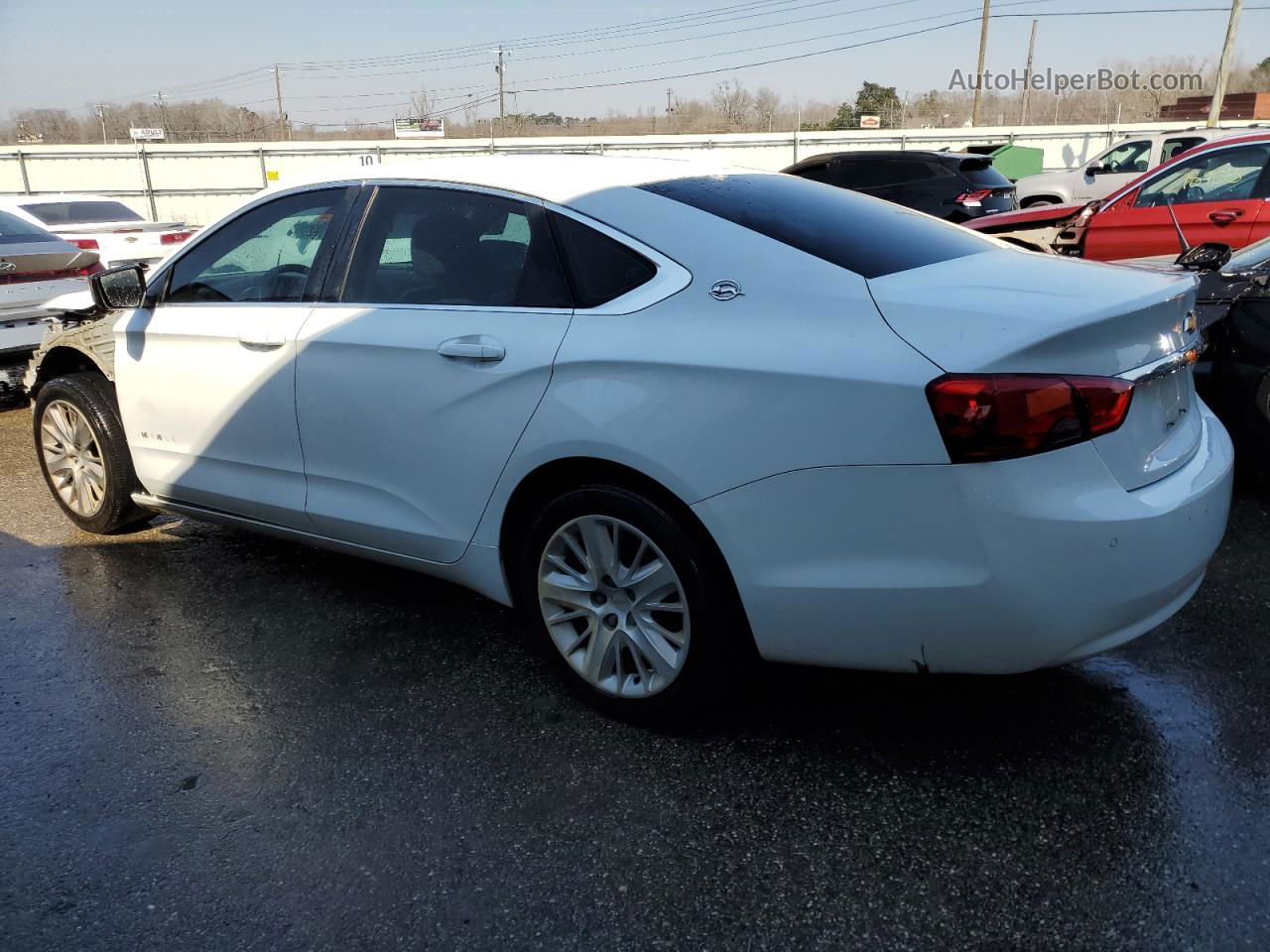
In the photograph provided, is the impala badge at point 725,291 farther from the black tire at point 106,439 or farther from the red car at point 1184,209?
the red car at point 1184,209

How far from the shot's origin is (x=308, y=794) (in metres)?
2.84

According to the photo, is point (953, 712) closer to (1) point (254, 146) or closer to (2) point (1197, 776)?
(2) point (1197, 776)

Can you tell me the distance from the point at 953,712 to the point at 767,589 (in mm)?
896

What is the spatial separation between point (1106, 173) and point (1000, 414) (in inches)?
688

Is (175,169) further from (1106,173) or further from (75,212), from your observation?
(1106,173)

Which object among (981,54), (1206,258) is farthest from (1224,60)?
(1206,258)

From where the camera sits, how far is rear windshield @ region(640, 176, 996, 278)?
2.88m

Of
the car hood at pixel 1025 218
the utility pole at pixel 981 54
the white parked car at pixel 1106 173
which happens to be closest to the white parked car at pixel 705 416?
the car hood at pixel 1025 218

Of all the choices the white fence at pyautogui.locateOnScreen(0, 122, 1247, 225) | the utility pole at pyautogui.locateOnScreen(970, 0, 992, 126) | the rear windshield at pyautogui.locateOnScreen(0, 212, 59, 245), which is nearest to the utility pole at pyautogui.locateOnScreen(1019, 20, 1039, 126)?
the utility pole at pyautogui.locateOnScreen(970, 0, 992, 126)

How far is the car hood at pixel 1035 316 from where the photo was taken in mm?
2377

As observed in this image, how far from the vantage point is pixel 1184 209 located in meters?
8.67

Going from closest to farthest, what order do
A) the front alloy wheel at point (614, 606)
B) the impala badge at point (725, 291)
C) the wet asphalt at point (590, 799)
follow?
the wet asphalt at point (590, 799)
the impala badge at point (725, 291)
the front alloy wheel at point (614, 606)

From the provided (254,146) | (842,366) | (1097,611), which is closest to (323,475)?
(842,366)

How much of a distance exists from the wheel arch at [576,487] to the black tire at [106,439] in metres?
2.30
